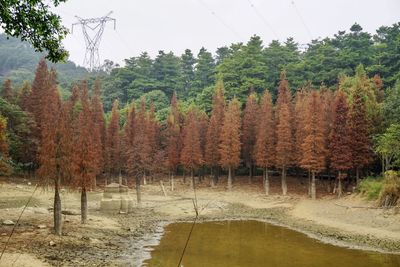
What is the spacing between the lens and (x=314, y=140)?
44.3m

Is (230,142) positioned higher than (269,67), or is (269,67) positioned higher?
(269,67)

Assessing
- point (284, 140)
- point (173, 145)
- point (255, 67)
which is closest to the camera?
point (284, 140)

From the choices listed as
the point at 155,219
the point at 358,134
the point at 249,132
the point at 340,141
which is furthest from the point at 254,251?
the point at 249,132

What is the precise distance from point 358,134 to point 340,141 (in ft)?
6.42

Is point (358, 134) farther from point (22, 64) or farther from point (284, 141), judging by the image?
point (22, 64)

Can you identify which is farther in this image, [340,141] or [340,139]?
[340,139]

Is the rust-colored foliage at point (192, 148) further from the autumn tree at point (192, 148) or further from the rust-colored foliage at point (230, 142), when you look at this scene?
Answer: the rust-colored foliage at point (230, 142)

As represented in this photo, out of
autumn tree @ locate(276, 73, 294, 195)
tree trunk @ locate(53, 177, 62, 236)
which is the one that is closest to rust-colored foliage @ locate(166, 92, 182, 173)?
autumn tree @ locate(276, 73, 294, 195)

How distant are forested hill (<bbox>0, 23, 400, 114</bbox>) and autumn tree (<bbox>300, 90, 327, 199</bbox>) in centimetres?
2114

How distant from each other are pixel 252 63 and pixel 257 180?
28.5 meters

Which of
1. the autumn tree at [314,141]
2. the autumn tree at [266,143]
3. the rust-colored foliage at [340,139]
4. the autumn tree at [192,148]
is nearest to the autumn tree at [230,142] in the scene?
the autumn tree at [266,143]

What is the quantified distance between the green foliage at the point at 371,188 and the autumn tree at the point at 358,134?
10.8 ft

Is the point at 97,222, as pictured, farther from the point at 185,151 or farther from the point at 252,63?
the point at 252,63

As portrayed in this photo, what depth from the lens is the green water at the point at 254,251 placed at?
20516mm
